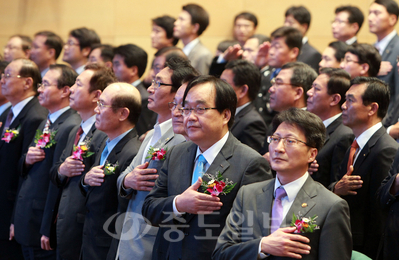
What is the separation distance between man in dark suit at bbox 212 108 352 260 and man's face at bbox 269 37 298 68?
3015 mm

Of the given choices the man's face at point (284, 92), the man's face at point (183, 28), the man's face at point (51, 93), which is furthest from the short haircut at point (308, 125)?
the man's face at point (183, 28)

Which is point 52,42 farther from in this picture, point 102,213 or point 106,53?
point 102,213

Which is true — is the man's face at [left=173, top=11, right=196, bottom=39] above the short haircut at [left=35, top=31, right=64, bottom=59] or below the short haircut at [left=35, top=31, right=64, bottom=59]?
above

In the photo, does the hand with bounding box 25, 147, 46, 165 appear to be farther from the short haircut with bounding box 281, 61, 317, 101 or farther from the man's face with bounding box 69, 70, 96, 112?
the short haircut with bounding box 281, 61, 317, 101

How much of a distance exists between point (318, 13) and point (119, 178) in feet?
17.8

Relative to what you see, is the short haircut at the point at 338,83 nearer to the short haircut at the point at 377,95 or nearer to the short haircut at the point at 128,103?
the short haircut at the point at 377,95

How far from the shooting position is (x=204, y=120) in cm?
286

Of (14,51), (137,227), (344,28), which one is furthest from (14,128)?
(344,28)

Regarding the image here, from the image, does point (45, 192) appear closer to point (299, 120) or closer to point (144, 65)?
point (144, 65)

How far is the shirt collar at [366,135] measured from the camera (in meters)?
3.48

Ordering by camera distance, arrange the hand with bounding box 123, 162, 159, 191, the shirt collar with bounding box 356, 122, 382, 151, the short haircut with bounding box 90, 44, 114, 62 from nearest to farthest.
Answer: the hand with bounding box 123, 162, 159, 191
the shirt collar with bounding box 356, 122, 382, 151
the short haircut with bounding box 90, 44, 114, 62

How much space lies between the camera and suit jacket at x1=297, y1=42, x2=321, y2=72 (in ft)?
19.5

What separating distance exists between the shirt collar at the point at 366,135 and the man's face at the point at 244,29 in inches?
164

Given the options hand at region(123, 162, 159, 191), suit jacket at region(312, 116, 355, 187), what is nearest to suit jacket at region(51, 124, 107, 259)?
hand at region(123, 162, 159, 191)
